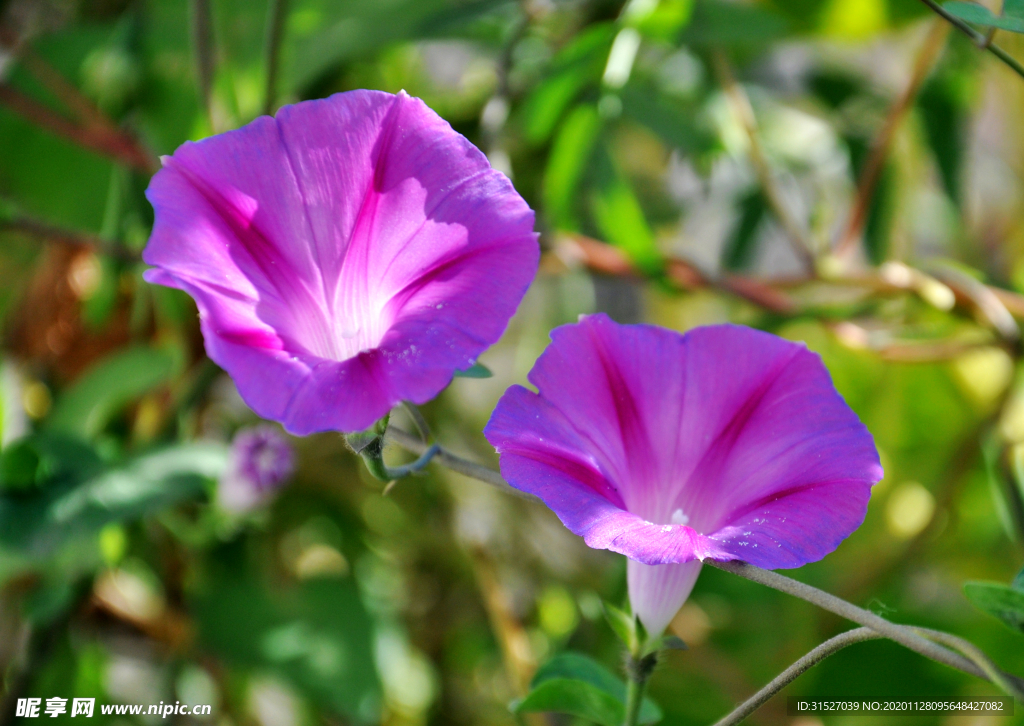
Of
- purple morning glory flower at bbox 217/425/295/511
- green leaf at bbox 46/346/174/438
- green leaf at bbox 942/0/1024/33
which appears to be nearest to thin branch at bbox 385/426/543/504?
green leaf at bbox 942/0/1024/33

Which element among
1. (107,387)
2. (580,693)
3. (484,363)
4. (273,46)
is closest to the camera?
(580,693)

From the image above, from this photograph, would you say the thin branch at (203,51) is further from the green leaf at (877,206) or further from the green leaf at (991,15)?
the green leaf at (877,206)

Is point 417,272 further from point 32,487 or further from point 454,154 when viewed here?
point 32,487

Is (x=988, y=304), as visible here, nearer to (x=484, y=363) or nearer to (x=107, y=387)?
(x=484, y=363)

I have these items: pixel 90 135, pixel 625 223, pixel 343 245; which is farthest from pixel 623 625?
pixel 90 135

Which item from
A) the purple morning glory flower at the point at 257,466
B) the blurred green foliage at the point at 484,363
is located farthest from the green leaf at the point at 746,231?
the purple morning glory flower at the point at 257,466

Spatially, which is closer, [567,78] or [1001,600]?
[1001,600]
